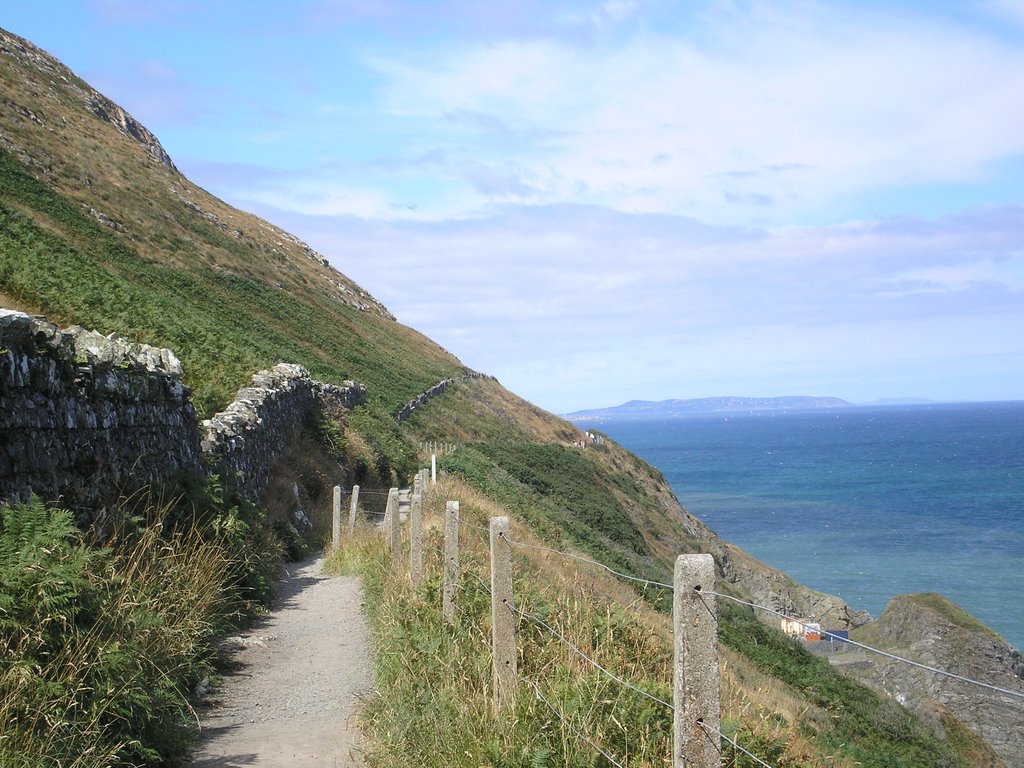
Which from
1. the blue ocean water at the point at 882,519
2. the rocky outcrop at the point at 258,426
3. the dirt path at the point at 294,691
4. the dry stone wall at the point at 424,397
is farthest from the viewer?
the blue ocean water at the point at 882,519

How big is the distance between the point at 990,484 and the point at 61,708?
107 meters

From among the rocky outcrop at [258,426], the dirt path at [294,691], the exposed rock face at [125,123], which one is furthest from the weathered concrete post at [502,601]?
the exposed rock face at [125,123]

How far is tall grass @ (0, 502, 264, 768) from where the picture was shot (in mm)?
4895

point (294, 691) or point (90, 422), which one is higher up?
point (90, 422)

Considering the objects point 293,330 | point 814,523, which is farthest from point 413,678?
point 814,523

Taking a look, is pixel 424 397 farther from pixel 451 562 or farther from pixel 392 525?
pixel 451 562

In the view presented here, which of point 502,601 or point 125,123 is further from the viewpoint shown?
point 125,123

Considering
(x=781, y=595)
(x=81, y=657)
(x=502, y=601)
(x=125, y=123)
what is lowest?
(x=781, y=595)

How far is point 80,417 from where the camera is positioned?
313 inches

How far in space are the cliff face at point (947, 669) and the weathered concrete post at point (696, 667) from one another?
15.3 m

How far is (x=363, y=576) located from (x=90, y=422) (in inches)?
200

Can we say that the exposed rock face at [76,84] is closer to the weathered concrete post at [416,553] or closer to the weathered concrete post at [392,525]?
the weathered concrete post at [392,525]

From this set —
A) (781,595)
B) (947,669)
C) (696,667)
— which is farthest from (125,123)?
(696,667)

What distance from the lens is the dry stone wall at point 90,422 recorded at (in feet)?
22.6
